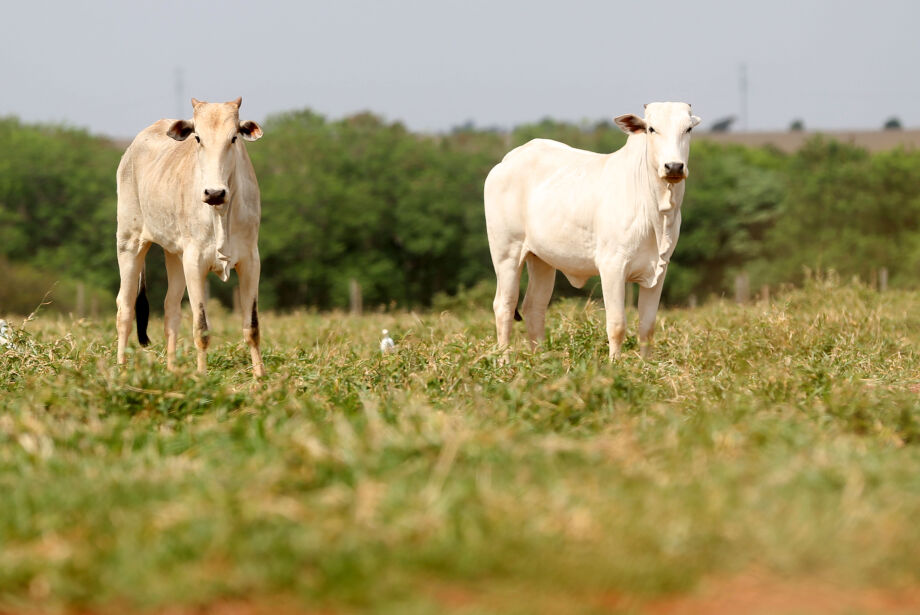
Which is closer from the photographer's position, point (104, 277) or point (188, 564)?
Result: point (188, 564)

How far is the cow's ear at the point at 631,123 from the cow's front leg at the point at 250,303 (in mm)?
3117

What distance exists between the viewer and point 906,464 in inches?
201

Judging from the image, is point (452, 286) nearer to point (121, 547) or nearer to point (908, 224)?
point (908, 224)

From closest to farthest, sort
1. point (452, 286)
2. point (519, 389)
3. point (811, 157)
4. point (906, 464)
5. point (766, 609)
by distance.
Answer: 1. point (766, 609)
2. point (906, 464)
3. point (519, 389)
4. point (452, 286)
5. point (811, 157)

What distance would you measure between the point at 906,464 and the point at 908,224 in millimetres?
62899

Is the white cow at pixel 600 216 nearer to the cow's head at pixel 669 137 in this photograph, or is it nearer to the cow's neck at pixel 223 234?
the cow's head at pixel 669 137

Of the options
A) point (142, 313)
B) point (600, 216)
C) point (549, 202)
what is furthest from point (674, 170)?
point (142, 313)

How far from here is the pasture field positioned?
4.00 metres

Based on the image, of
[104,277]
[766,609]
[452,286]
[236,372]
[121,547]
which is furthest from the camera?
[452,286]

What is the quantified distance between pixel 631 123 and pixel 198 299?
371cm

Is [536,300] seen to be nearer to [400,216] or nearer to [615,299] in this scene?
[615,299]

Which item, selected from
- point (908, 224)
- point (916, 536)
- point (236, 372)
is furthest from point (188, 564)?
point (908, 224)

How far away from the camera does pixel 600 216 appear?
9211 mm

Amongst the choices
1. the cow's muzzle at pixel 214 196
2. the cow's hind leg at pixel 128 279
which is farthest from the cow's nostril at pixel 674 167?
the cow's hind leg at pixel 128 279
